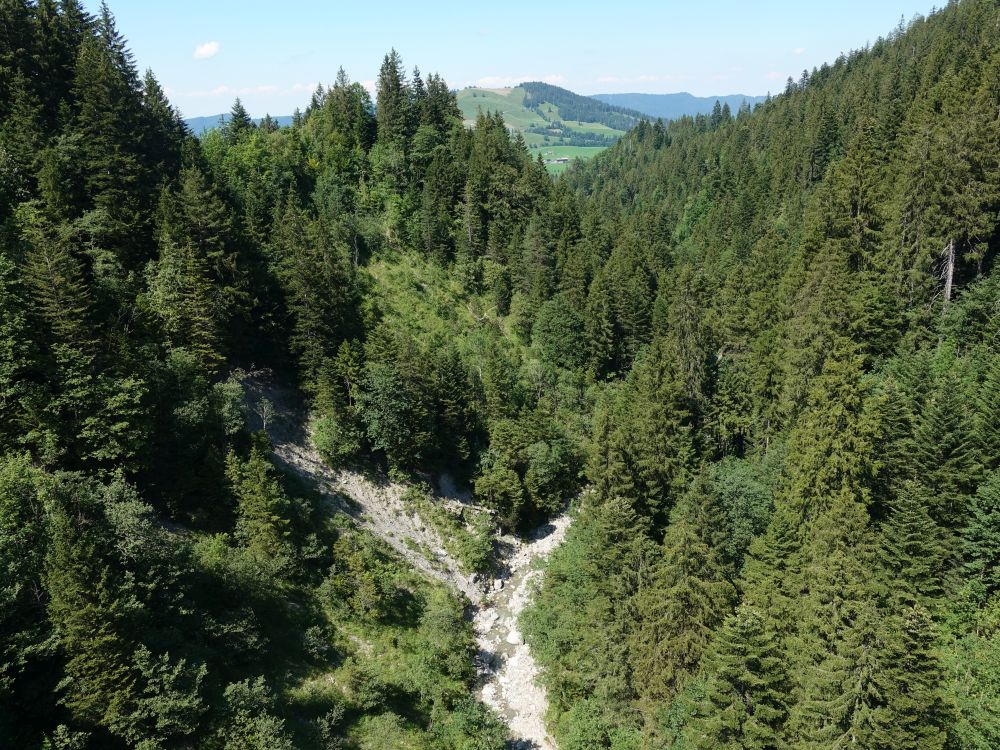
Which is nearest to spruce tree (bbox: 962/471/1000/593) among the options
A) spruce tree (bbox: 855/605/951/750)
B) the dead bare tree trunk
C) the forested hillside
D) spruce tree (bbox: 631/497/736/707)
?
the forested hillside

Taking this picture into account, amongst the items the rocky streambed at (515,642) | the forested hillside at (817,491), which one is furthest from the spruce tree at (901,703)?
the rocky streambed at (515,642)

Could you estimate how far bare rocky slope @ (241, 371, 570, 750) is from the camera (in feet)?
152

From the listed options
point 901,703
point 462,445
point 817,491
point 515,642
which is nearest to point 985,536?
point 817,491

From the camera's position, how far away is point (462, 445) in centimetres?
5947

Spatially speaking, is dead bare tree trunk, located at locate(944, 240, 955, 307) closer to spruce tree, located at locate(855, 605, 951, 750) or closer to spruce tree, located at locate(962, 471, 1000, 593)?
spruce tree, located at locate(962, 471, 1000, 593)

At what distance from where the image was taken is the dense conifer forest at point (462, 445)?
82.9 feet

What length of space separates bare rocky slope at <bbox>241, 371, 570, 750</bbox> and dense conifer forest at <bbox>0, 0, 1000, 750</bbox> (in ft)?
5.49

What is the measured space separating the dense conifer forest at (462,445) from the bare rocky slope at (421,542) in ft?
5.49

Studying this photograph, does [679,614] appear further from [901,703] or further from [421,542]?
[421,542]

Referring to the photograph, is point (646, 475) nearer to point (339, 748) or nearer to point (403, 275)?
point (339, 748)

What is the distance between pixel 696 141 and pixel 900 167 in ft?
443

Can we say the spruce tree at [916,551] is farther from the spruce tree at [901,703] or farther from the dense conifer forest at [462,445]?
the spruce tree at [901,703]

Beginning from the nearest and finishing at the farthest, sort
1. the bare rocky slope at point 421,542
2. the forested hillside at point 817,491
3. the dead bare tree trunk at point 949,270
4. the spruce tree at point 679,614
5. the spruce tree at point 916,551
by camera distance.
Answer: the forested hillside at point 817,491
the spruce tree at point 916,551
the spruce tree at point 679,614
the bare rocky slope at point 421,542
the dead bare tree trunk at point 949,270

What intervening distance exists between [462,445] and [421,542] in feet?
36.4
